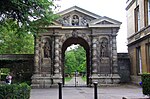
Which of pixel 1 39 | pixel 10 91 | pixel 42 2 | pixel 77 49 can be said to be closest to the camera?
pixel 10 91

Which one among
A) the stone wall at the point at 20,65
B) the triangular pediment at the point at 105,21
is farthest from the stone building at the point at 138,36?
the stone wall at the point at 20,65

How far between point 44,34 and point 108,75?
332 inches

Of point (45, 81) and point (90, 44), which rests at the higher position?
point (90, 44)

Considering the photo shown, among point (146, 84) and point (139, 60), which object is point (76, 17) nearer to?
point (139, 60)

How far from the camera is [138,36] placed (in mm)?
29688

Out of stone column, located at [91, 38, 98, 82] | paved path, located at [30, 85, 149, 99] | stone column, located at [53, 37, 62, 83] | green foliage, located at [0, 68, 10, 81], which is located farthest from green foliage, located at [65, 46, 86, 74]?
paved path, located at [30, 85, 149, 99]

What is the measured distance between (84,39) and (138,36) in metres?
5.96

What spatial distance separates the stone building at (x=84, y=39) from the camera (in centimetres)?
2931

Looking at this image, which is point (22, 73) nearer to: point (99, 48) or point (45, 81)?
point (45, 81)

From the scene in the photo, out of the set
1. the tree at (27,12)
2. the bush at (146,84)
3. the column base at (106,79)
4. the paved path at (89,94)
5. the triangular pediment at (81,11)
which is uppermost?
the triangular pediment at (81,11)

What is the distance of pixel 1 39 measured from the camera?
148 ft

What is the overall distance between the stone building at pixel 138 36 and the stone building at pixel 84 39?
2.58 metres

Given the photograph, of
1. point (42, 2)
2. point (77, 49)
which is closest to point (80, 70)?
point (77, 49)

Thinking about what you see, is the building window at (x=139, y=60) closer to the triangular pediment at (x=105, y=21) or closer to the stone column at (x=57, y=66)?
the triangular pediment at (x=105, y=21)
